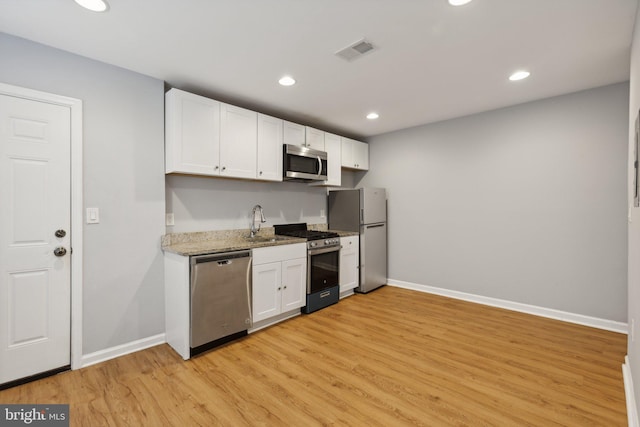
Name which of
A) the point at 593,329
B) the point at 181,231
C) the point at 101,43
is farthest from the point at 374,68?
the point at 593,329

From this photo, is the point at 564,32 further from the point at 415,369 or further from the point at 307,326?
the point at 307,326

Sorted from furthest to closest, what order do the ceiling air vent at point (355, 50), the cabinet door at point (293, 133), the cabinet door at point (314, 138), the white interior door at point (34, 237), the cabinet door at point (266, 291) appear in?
1. the cabinet door at point (314, 138)
2. the cabinet door at point (293, 133)
3. the cabinet door at point (266, 291)
4. the ceiling air vent at point (355, 50)
5. the white interior door at point (34, 237)

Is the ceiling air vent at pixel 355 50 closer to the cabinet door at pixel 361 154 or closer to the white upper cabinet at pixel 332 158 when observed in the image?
the white upper cabinet at pixel 332 158

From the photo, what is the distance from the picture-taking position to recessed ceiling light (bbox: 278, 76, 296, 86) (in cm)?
274

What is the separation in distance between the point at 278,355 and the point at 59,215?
207cm

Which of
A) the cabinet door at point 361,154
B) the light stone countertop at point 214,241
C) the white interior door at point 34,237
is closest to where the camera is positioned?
the white interior door at point 34,237

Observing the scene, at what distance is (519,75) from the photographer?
107 inches

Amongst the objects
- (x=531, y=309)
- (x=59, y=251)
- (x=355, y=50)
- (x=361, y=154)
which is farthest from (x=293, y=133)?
(x=531, y=309)

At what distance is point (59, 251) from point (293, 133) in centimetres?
262

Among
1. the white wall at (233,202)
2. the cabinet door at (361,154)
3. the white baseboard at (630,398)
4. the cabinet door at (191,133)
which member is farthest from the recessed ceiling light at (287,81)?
the white baseboard at (630,398)

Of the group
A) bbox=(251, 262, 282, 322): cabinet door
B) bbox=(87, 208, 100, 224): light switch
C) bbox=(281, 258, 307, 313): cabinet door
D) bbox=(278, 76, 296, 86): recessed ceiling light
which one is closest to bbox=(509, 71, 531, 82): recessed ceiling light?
bbox=(278, 76, 296, 86): recessed ceiling light

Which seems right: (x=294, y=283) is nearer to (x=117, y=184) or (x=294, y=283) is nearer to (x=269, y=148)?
(x=269, y=148)

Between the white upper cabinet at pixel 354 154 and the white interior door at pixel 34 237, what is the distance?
10.8 ft

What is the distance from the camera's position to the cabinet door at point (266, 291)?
2.91m
